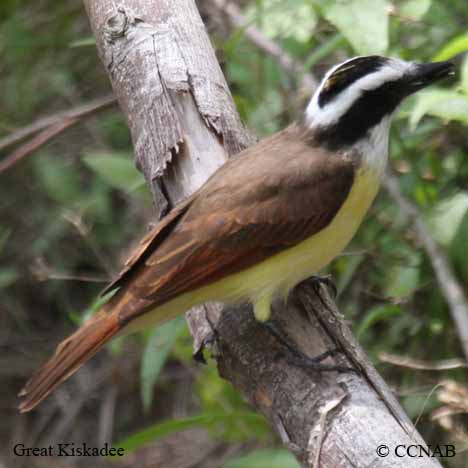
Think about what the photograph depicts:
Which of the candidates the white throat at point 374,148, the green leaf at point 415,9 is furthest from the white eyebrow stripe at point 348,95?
the green leaf at point 415,9

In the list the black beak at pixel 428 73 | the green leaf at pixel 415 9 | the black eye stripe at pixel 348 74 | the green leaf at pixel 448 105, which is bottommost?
the green leaf at pixel 448 105

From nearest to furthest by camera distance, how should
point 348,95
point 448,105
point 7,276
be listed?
1. point 448,105
2. point 348,95
3. point 7,276

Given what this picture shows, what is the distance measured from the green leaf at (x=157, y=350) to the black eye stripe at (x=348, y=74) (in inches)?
41.6

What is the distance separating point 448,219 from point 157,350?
3.96 ft

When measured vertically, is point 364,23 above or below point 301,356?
above

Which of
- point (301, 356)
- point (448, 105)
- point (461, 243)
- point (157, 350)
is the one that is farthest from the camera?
point (157, 350)

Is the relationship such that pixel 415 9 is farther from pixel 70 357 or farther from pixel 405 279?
pixel 70 357

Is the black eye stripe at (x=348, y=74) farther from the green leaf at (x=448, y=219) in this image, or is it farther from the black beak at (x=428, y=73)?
the green leaf at (x=448, y=219)

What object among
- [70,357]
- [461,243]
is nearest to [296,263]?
[461,243]

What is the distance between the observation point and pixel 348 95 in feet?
11.3

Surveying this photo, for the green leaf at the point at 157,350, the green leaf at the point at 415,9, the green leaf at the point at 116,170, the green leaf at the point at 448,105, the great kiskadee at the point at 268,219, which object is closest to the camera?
the green leaf at the point at 448,105

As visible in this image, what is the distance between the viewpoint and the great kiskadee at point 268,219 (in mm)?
3268

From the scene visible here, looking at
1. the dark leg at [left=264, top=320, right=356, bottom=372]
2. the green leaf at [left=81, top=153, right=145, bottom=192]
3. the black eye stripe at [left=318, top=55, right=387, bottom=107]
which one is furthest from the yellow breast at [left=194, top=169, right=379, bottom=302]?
the green leaf at [left=81, top=153, right=145, bottom=192]

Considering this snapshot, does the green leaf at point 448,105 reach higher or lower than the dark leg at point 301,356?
higher
